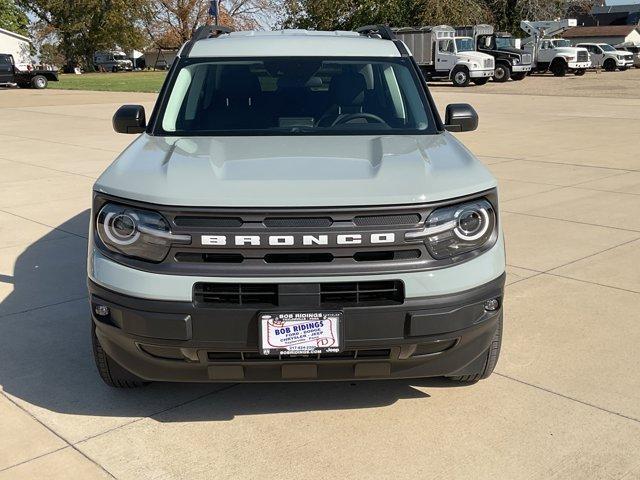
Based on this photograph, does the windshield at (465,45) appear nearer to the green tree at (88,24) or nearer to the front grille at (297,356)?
the front grille at (297,356)

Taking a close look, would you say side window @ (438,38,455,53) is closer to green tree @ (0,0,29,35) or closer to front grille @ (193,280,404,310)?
front grille @ (193,280,404,310)

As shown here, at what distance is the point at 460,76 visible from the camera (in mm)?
34156

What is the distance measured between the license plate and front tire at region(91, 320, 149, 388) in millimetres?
917

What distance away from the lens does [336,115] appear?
4.39 meters

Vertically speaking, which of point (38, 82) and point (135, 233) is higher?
point (135, 233)

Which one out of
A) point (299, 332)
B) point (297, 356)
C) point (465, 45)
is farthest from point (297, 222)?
point (465, 45)

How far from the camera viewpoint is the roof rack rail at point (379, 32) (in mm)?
Result: 5020

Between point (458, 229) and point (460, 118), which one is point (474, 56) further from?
point (458, 229)

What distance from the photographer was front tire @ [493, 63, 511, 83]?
1442 inches

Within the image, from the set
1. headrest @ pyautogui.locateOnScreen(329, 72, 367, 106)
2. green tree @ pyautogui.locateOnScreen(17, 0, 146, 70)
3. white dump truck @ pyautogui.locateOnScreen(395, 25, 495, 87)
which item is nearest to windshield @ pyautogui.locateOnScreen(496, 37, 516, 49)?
white dump truck @ pyautogui.locateOnScreen(395, 25, 495, 87)

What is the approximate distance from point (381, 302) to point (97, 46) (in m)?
78.0

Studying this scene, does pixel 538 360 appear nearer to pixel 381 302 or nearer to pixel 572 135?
pixel 381 302

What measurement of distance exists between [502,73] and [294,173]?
1405 inches

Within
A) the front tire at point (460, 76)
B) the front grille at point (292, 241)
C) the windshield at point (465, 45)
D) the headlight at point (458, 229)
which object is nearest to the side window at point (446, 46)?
the windshield at point (465, 45)
